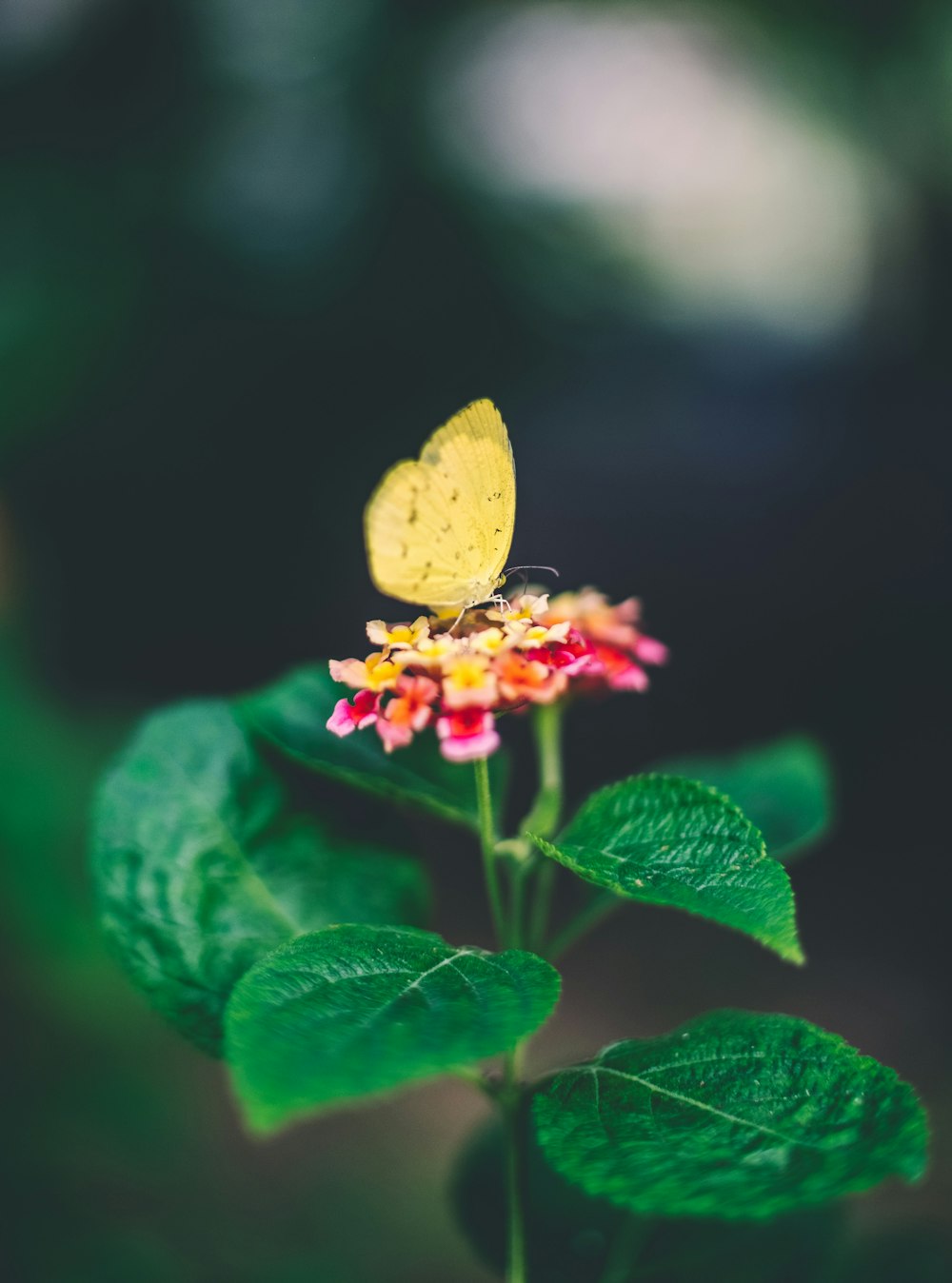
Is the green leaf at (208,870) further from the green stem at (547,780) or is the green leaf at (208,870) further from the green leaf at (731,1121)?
the green leaf at (731,1121)

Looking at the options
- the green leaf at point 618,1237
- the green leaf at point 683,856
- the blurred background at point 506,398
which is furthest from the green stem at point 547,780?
the blurred background at point 506,398

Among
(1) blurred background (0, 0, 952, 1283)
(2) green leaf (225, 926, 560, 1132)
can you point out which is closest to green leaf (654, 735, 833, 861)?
(2) green leaf (225, 926, 560, 1132)

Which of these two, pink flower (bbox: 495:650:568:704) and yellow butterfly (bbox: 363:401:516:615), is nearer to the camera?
pink flower (bbox: 495:650:568:704)

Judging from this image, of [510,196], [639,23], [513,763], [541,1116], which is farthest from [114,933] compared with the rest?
[639,23]

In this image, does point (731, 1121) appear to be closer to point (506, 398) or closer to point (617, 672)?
point (617, 672)

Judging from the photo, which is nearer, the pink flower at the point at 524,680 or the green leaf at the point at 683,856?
the green leaf at the point at 683,856

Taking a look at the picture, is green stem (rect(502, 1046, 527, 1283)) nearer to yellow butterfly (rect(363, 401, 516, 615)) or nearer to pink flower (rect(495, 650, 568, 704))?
pink flower (rect(495, 650, 568, 704))

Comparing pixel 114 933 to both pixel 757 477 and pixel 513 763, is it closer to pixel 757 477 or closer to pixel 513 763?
pixel 513 763
